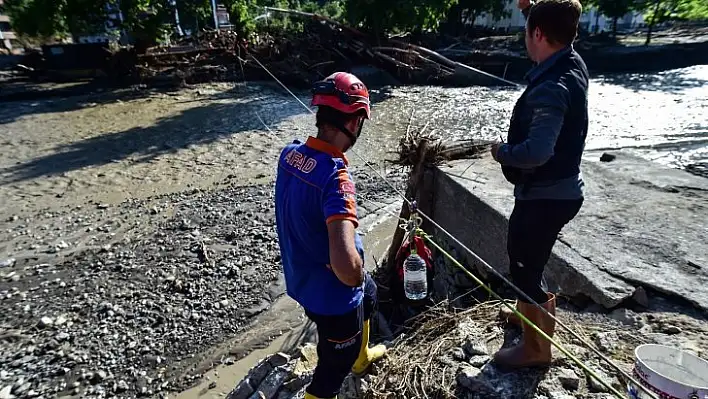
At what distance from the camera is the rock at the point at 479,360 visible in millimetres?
2619

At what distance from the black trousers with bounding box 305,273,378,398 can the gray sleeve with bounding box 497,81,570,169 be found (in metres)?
1.10

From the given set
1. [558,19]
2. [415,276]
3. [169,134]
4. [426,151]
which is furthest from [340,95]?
[169,134]

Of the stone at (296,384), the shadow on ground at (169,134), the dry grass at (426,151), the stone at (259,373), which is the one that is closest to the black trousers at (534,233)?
the stone at (296,384)

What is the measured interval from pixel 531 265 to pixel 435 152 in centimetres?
256

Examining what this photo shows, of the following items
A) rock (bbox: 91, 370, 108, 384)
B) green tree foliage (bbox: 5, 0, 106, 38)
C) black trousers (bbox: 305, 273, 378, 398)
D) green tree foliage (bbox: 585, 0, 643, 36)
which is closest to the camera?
black trousers (bbox: 305, 273, 378, 398)

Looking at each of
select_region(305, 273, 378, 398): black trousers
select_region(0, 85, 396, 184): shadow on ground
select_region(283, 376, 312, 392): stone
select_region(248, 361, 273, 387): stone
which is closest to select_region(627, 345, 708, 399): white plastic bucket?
select_region(305, 273, 378, 398): black trousers

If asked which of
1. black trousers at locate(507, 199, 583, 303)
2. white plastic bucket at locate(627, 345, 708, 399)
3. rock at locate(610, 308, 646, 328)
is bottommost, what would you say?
rock at locate(610, 308, 646, 328)

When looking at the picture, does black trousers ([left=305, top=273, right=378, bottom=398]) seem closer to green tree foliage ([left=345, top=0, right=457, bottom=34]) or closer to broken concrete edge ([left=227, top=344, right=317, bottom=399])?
broken concrete edge ([left=227, top=344, right=317, bottom=399])

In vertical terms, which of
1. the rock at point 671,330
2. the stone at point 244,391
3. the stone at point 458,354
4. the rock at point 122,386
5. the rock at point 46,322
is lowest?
the rock at point 122,386

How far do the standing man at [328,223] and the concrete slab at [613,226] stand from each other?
184 cm

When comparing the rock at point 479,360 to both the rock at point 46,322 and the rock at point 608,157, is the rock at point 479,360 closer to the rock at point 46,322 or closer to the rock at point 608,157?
the rock at point 608,157

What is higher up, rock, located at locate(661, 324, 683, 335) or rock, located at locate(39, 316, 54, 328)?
rock, located at locate(661, 324, 683, 335)

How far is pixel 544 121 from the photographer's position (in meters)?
2.03

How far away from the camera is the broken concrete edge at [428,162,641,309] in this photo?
3.03 metres
